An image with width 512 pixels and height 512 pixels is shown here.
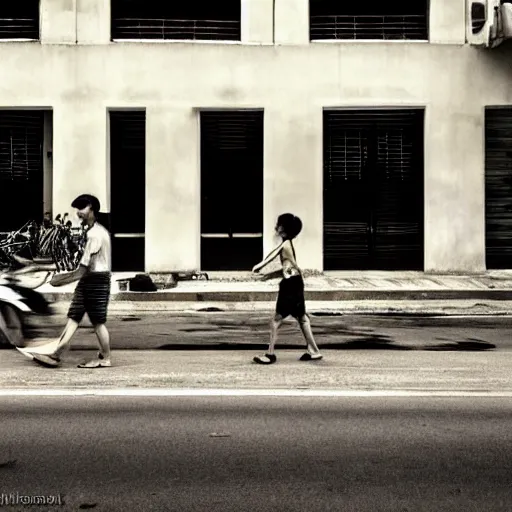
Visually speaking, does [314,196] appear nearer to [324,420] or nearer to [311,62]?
[311,62]

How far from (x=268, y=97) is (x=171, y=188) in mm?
2985

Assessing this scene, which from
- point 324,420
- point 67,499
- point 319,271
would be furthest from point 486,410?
point 319,271

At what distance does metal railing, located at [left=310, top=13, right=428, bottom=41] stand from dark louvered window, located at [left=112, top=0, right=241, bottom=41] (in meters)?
1.89

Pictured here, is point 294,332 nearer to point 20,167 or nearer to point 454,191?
point 454,191

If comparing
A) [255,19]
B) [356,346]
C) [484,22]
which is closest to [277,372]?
[356,346]

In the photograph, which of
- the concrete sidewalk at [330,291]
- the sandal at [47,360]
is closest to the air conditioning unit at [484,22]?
the concrete sidewalk at [330,291]

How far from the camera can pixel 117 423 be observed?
7.15 meters

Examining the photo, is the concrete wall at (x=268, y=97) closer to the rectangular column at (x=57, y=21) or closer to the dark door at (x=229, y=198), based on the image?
the rectangular column at (x=57, y=21)

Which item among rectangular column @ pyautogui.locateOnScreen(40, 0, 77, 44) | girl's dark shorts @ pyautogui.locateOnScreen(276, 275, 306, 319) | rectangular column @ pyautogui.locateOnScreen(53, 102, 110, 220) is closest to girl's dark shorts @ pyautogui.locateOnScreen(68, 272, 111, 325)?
girl's dark shorts @ pyautogui.locateOnScreen(276, 275, 306, 319)

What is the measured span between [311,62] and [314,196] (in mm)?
3010

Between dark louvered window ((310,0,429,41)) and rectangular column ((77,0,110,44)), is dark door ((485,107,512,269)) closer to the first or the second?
dark louvered window ((310,0,429,41))

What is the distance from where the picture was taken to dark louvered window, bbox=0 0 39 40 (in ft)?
70.4

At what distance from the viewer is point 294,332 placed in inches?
513

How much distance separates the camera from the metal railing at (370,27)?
21641mm
